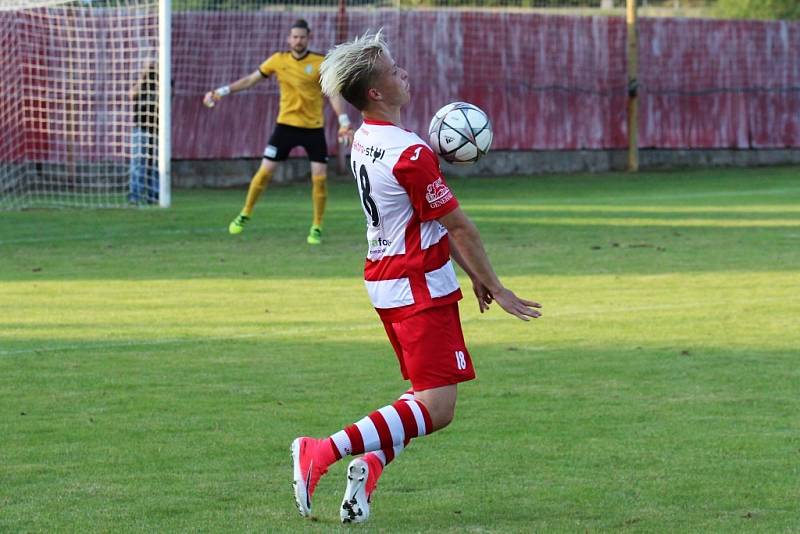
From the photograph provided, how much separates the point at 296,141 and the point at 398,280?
11.7 metres

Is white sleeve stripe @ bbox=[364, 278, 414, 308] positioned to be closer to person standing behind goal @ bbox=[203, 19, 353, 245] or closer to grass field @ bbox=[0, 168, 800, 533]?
grass field @ bbox=[0, 168, 800, 533]

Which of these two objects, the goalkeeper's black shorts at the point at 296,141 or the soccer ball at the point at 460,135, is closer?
the soccer ball at the point at 460,135

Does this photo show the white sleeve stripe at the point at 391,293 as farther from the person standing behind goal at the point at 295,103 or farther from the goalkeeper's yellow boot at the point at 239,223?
the goalkeeper's yellow boot at the point at 239,223

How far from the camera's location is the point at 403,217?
5.63 metres

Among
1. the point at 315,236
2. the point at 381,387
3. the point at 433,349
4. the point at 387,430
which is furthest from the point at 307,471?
the point at 315,236

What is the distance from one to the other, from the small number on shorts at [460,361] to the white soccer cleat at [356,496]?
52cm

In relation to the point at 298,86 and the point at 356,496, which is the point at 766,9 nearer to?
the point at 298,86

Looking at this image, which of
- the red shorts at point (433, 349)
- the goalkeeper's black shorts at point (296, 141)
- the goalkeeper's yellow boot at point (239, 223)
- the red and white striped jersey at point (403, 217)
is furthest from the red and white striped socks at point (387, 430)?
the goalkeeper's yellow boot at point (239, 223)

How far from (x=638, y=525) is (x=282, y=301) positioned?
277 inches

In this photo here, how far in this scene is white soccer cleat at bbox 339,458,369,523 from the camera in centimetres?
561

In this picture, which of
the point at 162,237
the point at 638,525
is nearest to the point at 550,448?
the point at 638,525

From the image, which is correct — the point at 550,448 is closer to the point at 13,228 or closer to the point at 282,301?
the point at 282,301

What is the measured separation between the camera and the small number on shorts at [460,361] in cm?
561

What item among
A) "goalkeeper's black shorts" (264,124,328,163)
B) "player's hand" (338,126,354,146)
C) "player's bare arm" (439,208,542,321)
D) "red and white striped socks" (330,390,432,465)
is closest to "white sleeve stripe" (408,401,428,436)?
"red and white striped socks" (330,390,432,465)
